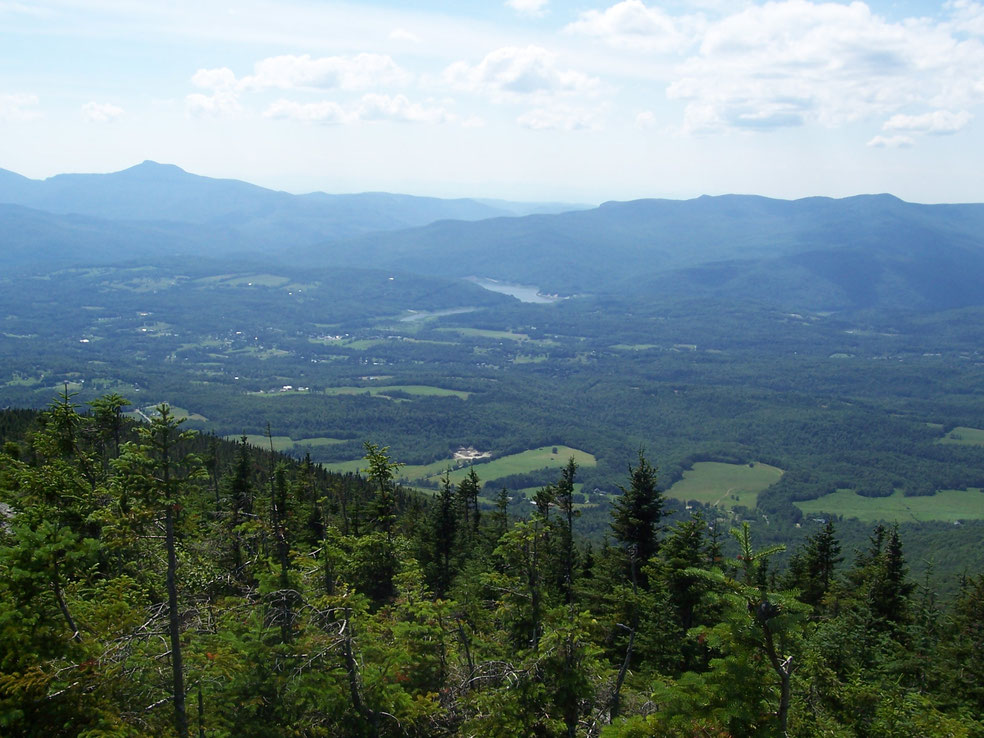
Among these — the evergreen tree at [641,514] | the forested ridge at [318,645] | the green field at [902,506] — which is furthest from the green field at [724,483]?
the forested ridge at [318,645]

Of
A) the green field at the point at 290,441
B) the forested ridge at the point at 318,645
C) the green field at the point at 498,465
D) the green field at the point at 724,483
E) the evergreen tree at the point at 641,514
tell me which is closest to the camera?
the forested ridge at the point at 318,645

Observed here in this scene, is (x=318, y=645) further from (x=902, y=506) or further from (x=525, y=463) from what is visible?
(x=902, y=506)

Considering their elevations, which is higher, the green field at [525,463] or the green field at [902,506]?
the green field at [525,463]

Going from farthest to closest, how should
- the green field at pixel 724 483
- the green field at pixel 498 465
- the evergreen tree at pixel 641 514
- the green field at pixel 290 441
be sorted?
the green field at pixel 290 441
the green field at pixel 498 465
the green field at pixel 724 483
the evergreen tree at pixel 641 514

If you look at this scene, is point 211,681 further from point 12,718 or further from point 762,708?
point 762,708

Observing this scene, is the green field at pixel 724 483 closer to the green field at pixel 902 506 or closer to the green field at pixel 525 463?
the green field at pixel 902 506

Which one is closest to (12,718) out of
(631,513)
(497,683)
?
(497,683)

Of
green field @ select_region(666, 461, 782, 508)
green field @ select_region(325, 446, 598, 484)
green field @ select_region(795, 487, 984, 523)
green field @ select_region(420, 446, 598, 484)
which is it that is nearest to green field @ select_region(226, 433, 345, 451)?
green field @ select_region(325, 446, 598, 484)

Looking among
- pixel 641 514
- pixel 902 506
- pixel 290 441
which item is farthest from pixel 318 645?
pixel 290 441
